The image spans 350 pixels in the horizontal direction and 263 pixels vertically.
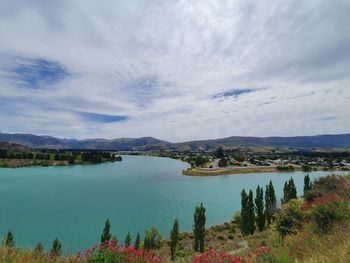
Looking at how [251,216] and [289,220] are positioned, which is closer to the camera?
[289,220]

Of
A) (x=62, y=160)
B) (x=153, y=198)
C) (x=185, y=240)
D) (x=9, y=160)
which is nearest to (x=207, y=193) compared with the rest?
(x=153, y=198)

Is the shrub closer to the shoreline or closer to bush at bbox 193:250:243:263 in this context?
bush at bbox 193:250:243:263

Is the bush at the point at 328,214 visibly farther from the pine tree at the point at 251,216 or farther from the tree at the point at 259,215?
the tree at the point at 259,215

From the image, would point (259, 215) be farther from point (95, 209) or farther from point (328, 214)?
point (95, 209)

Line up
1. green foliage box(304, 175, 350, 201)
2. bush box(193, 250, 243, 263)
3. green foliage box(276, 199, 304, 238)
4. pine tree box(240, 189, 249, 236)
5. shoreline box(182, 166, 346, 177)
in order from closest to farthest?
bush box(193, 250, 243, 263), green foliage box(276, 199, 304, 238), green foliage box(304, 175, 350, 201), pine tree box(240, 189, 249, 236), shoreline box(182, 166, 346, 177)

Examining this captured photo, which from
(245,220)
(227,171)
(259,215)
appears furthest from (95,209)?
(227,171)

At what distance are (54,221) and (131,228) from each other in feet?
42.2

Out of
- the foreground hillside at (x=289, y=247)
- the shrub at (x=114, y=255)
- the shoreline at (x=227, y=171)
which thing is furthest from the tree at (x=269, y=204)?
the shoreline at (x=227, y=171)

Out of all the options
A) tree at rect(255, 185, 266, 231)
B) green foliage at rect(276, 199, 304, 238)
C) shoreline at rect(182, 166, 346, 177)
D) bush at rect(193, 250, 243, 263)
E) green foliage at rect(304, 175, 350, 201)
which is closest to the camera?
bush at rect(193, 250, 243, 263)

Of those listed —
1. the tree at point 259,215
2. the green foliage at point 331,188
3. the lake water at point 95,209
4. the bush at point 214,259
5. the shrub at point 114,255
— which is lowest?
the lake water at point 95,209

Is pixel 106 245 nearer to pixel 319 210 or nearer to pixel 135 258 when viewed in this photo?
pixel 135 258

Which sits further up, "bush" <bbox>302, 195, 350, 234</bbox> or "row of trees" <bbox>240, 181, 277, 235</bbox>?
"bush" <bbox>302, 195, 350, 234</bbox>

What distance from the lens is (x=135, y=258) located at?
5.28 m

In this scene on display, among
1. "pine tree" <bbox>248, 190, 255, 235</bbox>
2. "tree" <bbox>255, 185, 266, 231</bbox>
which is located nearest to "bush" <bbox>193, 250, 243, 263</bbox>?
"pine tree" <bbox>248, 190, 255, 235</bbox>
